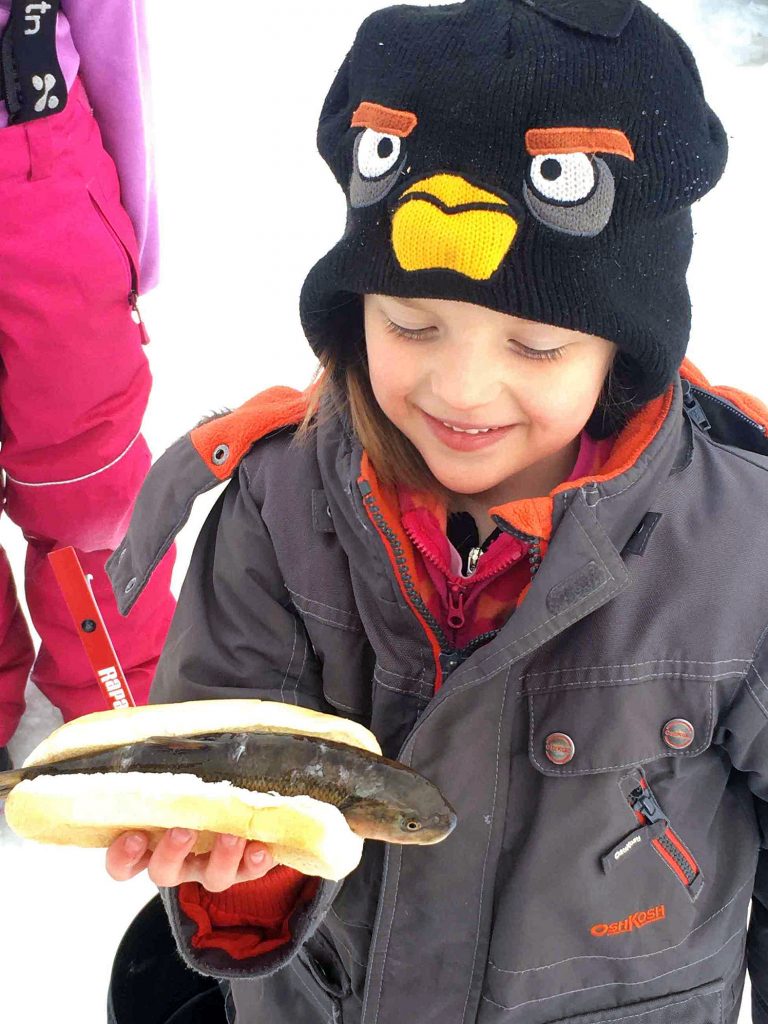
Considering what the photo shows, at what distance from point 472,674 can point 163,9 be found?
14.8ft

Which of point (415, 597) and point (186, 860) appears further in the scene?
point (415, 597)

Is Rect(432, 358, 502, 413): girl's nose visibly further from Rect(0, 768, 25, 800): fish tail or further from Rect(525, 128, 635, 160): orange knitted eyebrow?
Rect(0, 768, 25, 800): fish tail

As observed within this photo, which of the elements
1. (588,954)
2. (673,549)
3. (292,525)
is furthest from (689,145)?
(588,954)

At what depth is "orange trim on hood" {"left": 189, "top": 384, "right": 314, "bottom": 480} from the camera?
134cm

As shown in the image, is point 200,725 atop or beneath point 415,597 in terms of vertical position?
beneath

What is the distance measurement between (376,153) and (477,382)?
0.98 feet

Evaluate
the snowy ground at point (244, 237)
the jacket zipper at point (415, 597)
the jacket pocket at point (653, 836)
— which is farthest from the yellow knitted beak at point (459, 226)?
the snowy ground at point (244, 237)

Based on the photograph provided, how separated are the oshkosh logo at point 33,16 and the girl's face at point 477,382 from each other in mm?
947

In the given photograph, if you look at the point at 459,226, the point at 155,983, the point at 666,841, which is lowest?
the point at 155,983

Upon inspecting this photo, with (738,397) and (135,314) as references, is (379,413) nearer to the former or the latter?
(738,397)

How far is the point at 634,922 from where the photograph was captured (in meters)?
1.29

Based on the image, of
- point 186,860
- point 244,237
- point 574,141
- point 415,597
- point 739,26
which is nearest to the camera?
point 574,141

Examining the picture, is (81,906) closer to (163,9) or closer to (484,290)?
(484,290)

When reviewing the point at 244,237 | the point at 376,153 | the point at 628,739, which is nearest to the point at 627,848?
the point at 628,739
